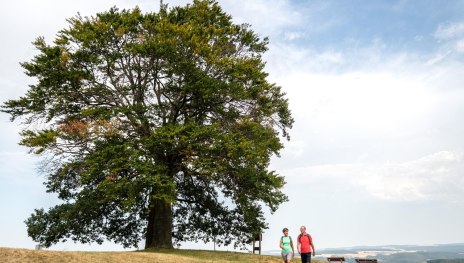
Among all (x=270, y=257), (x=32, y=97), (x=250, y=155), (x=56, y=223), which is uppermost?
(x=32, y=97)

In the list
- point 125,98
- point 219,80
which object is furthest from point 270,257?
point 125,98

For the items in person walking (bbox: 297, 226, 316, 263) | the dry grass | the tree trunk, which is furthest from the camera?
the tree trunk

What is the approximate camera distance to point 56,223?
2981cm

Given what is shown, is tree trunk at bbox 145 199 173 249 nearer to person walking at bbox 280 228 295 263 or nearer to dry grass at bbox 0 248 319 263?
dry grass at bbox 0 248 319 263

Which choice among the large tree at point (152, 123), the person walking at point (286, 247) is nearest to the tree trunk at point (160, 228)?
the large tree at point (152, 123)

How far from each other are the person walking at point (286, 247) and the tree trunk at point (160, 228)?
12079 millimetres

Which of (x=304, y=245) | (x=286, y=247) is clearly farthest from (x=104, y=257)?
(x=304, y=245)

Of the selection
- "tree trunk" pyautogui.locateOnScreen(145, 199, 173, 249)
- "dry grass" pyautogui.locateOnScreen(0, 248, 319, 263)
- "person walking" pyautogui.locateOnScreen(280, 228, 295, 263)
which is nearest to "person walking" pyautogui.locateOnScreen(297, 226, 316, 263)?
"person walking" pyautogui.locateOnScreen(280, 228, 295, 263)

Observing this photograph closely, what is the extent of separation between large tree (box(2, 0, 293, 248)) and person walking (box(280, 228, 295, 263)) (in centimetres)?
778

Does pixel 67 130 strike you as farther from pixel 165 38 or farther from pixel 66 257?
pixel 66 257

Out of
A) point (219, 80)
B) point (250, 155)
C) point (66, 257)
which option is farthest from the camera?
point (219, 80)

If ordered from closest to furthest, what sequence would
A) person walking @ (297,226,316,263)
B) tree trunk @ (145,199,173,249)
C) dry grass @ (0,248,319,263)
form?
dry grass @ (0,248,319,263), person walking @ (297,226,316,263), tree trunk @ (145,199,173,249)

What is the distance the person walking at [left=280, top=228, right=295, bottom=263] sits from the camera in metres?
19.3

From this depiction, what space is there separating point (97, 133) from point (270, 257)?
1362 cm
